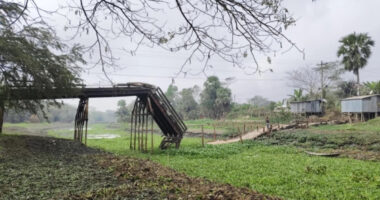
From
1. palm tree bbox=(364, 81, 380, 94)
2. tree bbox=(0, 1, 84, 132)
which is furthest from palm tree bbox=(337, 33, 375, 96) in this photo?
tree bbox=(0, 1, 84, 132)

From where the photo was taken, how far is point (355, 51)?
32531 millimetres

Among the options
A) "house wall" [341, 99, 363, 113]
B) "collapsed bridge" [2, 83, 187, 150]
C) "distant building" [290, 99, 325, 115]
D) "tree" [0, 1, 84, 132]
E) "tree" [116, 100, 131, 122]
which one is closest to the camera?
"tree" [0, 1, 84, 132]

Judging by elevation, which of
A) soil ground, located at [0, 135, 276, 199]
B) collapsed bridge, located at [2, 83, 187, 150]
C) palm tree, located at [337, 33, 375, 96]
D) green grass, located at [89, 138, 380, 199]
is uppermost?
palm tree, located at [337, 33, 375, 96]

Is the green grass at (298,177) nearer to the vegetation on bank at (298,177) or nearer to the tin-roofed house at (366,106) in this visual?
the vegetation on bank at (298,177)

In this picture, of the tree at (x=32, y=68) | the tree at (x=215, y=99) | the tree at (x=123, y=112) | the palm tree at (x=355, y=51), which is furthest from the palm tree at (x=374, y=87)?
the tree at (x=123, y=112)

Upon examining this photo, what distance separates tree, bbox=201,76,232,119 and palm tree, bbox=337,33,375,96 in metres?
19.5

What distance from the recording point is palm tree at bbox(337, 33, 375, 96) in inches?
1262

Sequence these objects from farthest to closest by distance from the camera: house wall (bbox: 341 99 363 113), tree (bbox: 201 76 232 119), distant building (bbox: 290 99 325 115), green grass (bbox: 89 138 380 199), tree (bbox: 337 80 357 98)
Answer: tree (bbox: 201 76 232 119) < tree (bbox: 337 80 357 98) < distant building (bbox: 290 99 325 115) < house wall (bbox: 341 99 363 113) < green grass (bbox: 89 138 380 199)

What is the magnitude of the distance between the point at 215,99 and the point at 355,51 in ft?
78.1

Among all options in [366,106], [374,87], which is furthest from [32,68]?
[374,87]

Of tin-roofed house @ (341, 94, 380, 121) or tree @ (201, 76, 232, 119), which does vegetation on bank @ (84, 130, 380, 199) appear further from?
tree @ (201, 76, 232, 119)

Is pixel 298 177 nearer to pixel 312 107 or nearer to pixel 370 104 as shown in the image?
pixel 370 104

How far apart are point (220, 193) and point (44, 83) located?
1022 cm

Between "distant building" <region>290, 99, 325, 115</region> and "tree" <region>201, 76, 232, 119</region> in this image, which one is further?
"tree" <region>201, 76, 232, 119</region>
